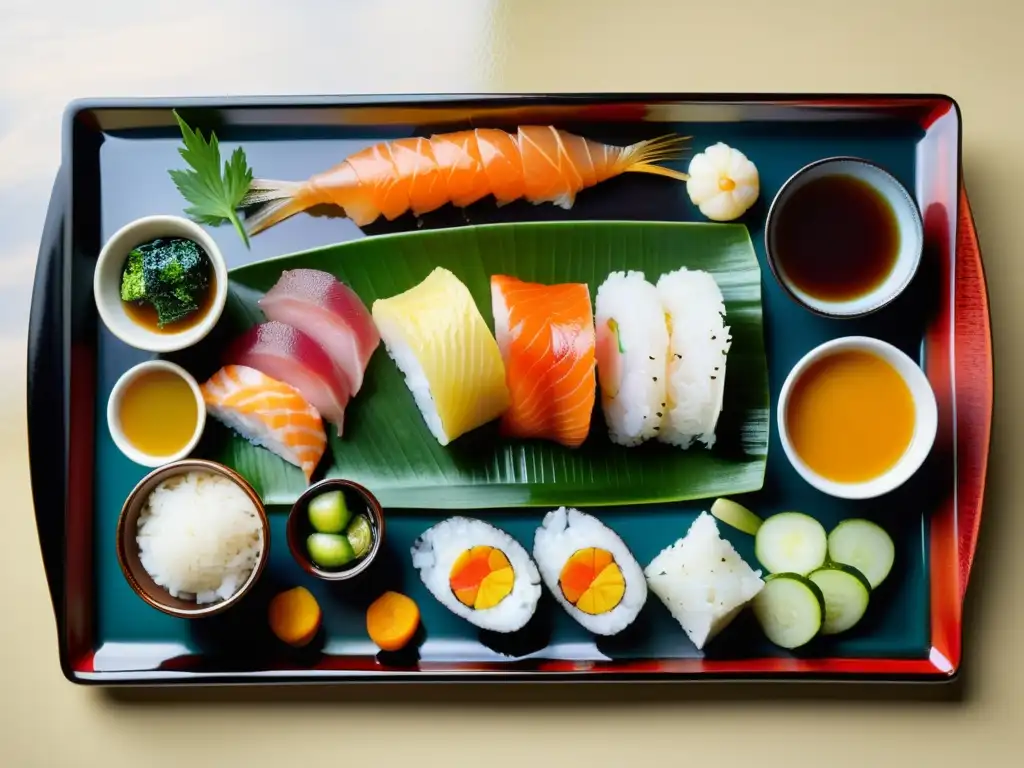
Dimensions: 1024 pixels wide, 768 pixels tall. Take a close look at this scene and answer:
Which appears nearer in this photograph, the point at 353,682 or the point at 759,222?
the point at 353,682

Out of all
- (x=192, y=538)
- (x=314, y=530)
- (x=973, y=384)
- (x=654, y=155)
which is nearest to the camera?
(x=192, y=538)

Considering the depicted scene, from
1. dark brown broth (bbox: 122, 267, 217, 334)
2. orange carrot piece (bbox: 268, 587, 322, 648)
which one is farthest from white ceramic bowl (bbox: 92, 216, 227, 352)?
orange carrot piece (bbox: 268, 587, 322, 648)

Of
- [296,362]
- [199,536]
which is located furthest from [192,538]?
[296,362]

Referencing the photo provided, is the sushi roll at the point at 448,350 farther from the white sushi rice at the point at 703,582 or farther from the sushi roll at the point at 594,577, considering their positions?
the white sushi rice at the point at 703,582

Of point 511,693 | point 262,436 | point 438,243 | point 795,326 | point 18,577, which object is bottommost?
point 511,693

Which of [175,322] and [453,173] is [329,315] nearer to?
[175,322]

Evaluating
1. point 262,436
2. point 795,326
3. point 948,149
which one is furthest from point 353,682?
point 948,149

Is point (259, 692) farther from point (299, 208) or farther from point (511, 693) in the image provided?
point (299, 208)
